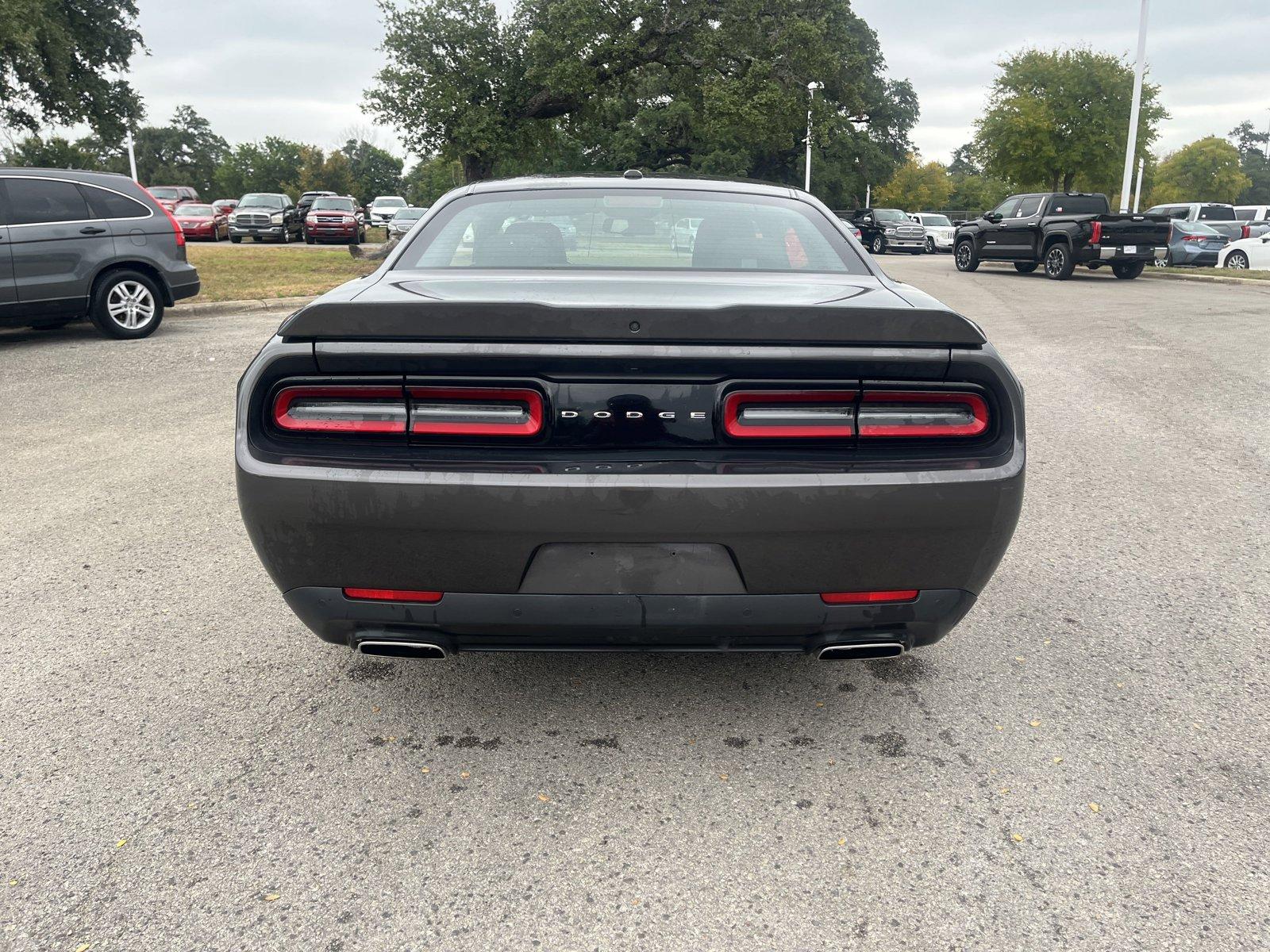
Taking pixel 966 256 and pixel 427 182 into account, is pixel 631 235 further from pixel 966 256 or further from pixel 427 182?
pixel 427 182

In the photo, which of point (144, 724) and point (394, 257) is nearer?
point (144, 724)

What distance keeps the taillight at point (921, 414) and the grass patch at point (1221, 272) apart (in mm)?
20597

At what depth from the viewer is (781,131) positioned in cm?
3198

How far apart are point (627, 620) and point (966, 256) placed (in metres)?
24.0

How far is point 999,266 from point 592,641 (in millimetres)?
27251

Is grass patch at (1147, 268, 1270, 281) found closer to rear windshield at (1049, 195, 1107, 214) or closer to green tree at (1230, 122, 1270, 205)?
rear windshield at (1049, 195, 1107, 214)

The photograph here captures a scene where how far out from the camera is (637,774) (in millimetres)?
2734

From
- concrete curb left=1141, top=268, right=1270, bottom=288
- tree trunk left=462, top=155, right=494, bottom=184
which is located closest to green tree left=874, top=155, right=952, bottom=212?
tree trunk left=462, top=155, right=494, bottom=184

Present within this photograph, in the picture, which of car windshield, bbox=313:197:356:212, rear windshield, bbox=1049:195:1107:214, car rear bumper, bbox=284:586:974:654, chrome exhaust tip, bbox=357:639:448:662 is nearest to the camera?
car rear bumper, bbox=284:586:974:654

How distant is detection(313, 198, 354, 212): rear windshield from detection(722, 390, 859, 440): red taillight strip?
1301 inches

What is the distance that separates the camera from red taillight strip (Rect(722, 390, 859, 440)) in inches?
96.0

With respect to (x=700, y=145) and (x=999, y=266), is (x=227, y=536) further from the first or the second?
(x=700, y=145)

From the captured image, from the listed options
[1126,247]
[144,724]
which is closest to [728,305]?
[144,724]

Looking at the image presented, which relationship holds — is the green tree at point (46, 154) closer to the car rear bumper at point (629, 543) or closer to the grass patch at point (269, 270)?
the grass patch at point (269, 270)
